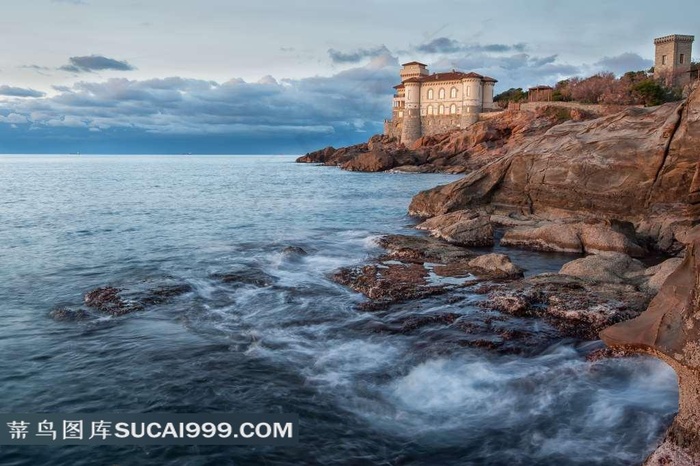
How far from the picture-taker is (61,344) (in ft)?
36.7

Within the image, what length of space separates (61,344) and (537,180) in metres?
22.0

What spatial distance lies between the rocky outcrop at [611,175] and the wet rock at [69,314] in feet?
61.7

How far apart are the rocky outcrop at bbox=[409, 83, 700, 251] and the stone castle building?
2929 inches

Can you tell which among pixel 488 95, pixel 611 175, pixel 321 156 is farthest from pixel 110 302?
pixel 321 156

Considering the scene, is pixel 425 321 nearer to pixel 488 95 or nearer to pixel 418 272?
pixel 418 272

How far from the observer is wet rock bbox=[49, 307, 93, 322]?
12.8 m

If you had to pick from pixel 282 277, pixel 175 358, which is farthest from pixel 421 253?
pixel 175 358

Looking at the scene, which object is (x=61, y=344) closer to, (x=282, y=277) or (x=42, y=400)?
(x=42, y=400)

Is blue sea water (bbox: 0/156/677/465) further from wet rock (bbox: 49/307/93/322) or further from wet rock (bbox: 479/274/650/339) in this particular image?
wet rock (bbox: 479/274/650/339)

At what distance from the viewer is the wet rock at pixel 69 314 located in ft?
42.1

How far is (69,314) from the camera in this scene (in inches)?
514

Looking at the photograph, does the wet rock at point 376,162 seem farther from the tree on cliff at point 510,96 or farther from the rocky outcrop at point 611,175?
the rocky outcrop at point 611,175

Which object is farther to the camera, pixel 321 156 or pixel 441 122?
pixel 321 156

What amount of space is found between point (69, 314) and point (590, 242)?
17413mm
